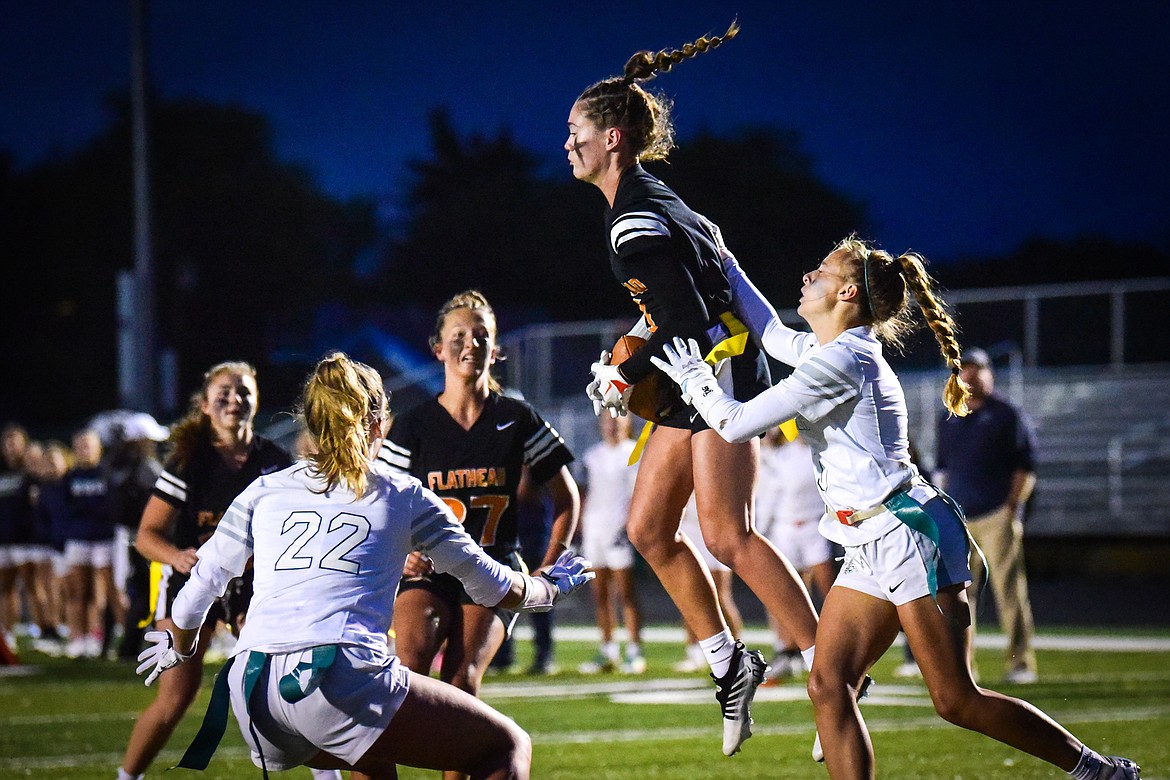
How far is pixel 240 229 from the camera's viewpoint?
5559cm

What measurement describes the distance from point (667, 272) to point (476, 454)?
1.72 meters

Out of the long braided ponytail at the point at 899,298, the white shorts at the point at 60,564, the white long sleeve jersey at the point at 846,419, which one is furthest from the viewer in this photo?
the white shorts at the point at 60,564

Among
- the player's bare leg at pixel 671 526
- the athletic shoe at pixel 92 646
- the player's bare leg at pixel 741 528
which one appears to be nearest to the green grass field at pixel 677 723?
the athletic shoe at pixel 92 646

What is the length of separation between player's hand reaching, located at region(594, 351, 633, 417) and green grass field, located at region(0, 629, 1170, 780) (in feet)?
8.96

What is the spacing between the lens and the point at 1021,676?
11969 millimetres

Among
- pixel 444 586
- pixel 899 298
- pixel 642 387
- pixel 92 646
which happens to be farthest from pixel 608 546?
pixel 899 298

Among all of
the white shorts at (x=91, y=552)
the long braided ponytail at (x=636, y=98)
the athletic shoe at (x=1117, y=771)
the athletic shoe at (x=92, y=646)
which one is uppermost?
the long braided ponytail at (x=636, y=98)

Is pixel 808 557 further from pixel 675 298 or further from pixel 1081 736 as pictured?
pixel 675 298

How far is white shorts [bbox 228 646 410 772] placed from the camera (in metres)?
4.70

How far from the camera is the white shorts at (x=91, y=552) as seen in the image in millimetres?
16844

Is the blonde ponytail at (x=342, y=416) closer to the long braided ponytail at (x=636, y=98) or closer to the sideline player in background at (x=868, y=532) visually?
the sideline player in background at (x=868, y=532)

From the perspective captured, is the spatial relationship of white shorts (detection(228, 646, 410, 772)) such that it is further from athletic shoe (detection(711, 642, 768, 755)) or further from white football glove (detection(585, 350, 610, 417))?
athletic shoe (detection(711, 642, 768, 755))

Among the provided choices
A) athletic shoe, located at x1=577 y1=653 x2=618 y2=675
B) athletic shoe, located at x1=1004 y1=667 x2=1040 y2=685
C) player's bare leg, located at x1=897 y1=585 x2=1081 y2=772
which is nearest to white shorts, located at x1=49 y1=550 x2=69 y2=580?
athletic shoe, located at x1=577 y1=653 x2=618 y2=675

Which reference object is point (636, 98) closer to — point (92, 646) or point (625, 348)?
point (625, 348)
